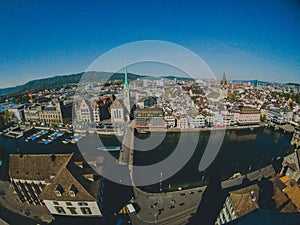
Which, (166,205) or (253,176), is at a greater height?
(253,176)

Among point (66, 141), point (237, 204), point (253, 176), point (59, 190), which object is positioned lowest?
point (253, 176)

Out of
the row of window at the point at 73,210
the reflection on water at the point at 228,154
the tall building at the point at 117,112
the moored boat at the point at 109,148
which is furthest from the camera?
the tall building at the point at 117,112

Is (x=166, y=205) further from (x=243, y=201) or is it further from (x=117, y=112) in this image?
(x=117, y=112)

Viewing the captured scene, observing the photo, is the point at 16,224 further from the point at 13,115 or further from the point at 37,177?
the point at 13,115

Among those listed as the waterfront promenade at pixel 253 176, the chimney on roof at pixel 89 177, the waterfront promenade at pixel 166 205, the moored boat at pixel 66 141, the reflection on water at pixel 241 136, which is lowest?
the waterfront promenade at pixel 166 205

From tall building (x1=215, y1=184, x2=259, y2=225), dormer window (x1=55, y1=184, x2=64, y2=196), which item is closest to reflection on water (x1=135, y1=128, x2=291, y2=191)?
tall building (x1=215, y1=184, x2=259, y2=225)

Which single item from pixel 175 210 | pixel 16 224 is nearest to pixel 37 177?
pixel 16 224

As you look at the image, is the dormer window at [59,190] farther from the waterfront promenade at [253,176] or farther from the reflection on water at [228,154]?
the waterfront promenade at [253,176]

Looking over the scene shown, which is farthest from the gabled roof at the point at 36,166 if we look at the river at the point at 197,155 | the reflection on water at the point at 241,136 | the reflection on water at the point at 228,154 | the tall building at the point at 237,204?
the reflection on water at the point at 241,136

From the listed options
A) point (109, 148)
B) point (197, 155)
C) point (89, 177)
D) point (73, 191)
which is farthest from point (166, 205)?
point (109, 148)

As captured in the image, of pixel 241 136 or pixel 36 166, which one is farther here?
pixel 241 136

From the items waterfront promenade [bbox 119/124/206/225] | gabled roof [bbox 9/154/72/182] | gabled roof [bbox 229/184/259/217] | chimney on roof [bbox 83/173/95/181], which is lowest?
waterfront promenade [bbox 119/124/206/225]

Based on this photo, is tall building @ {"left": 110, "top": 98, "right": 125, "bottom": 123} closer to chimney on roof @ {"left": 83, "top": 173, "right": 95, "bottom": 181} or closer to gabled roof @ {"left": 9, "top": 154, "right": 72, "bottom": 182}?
gabled roof @ {"left": 9, "top": 154, "right": 72, "bottom": 182}

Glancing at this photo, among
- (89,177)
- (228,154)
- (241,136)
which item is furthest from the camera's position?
(241,136)
